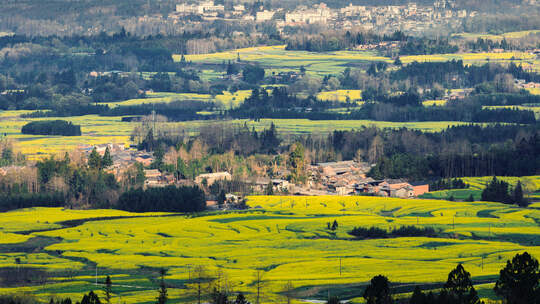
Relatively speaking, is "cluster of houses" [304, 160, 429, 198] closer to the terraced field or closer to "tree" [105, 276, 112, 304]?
the terraced field

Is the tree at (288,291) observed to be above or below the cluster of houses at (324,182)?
above

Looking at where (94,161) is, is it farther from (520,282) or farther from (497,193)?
(520,282)

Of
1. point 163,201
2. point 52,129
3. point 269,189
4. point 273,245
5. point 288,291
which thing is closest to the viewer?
point 288,291

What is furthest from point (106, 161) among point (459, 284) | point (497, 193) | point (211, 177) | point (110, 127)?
point (459, 284)

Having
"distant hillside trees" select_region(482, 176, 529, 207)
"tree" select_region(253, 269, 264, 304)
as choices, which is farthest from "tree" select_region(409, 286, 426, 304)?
"distant hillside trees" select_region(482, 176, 529, 207)

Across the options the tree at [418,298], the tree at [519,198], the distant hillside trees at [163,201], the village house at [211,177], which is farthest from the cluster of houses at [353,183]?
the tree at [418,298]

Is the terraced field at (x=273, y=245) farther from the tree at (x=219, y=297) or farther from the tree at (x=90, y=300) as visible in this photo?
the tree at (x=90, y=300)

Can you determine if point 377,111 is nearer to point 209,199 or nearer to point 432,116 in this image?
point 432,116

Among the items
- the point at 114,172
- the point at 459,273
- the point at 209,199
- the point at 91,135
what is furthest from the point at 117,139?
the point at 459,273
